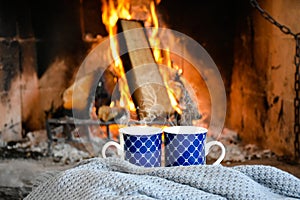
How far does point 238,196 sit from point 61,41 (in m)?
1.59

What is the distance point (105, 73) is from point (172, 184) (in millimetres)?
1426

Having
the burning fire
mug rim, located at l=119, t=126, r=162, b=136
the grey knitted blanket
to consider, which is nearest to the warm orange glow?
the burning fire

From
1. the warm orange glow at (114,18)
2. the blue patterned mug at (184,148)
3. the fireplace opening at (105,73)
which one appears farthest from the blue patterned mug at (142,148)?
the warm orange glow at (114,18)

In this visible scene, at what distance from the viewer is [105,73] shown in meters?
1.94

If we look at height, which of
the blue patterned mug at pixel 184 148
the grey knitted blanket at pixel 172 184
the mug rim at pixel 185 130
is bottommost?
the grey knitted blanket at pixel 172 184

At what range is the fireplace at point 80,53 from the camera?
1.87 meters

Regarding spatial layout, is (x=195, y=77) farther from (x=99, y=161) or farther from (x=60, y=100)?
(x=99, y=161)

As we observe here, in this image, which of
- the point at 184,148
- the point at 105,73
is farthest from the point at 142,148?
the point at 105,73

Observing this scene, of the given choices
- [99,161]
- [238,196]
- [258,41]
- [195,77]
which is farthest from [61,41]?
[238,196]

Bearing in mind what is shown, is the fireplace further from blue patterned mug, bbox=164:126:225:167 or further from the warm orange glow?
blue patterned mug, bbox=164:126:225:167

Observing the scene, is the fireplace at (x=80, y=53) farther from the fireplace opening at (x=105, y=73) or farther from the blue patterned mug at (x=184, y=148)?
the blue patterned mug at (x=184, y=148)

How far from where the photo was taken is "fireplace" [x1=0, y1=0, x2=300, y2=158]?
1.87 metres

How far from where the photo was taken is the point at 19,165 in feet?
5.24

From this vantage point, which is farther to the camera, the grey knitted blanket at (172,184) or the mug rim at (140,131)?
the mug rim at (140,131)
